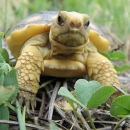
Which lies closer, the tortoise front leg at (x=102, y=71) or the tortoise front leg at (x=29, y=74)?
the tortoise front leg at (x=29, y=74)

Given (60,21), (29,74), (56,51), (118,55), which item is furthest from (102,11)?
(29,74)

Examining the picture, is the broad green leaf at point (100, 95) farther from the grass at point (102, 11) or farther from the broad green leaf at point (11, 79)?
the grass at point (102, 11)

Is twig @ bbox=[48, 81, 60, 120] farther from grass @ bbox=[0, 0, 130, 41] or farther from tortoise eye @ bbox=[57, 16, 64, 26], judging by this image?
grass @ bbox=[0, 0, 130, 41]

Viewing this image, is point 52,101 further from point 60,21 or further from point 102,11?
point 102,11

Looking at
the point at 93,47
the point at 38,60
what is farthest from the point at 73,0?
the point at 38,60

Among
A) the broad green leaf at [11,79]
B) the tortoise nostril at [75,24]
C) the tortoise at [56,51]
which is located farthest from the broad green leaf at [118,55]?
the broad green leaf at [11,79]

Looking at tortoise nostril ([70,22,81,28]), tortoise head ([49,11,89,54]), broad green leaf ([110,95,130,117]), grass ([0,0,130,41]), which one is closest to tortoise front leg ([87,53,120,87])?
tortoise head ([49,11,89,54])

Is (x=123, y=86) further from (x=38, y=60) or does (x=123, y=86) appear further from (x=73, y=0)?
(x=73, y=0)
